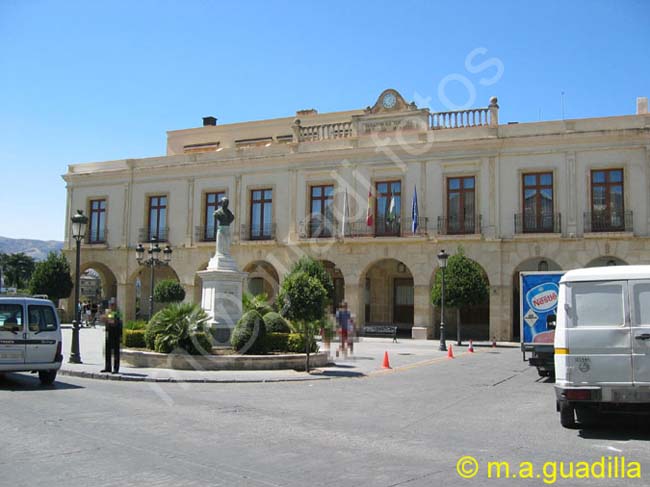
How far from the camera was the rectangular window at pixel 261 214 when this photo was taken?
118ft

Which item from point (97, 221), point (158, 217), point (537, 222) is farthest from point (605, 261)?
point (97, 221)

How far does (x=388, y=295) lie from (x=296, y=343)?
18.4 m

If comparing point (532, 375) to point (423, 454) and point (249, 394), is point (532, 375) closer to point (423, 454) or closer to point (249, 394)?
point (249, 394)

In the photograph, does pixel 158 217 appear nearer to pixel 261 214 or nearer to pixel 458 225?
pixel 261 214

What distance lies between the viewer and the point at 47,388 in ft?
41.9

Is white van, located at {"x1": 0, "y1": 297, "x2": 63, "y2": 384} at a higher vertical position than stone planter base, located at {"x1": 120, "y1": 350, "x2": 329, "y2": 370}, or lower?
higher

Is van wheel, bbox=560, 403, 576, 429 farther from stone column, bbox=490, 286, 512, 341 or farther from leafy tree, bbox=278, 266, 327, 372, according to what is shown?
stone column, bbox=490, 286, 512, 341

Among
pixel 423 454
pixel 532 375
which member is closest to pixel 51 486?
pixel 423 454

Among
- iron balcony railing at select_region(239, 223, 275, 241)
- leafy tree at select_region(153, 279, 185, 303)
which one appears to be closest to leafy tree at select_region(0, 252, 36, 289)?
leafy tree at select_region(153, 279, 185, 303)

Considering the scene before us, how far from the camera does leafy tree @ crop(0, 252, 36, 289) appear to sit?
8575 centimetres

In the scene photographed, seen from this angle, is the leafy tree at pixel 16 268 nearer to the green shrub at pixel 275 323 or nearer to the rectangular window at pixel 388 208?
the rectangular window at pixel 388 208

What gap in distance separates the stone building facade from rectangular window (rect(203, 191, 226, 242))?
0.27 feet

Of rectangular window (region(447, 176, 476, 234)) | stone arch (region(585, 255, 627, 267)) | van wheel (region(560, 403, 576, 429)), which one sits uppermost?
rectangular window (region(447, 176, 476, 234))

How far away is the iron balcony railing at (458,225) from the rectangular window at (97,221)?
834 inches
